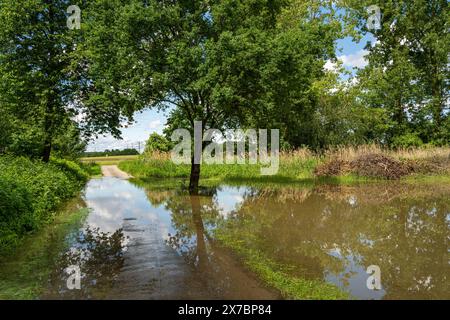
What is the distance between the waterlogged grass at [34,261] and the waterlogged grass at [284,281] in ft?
10.6

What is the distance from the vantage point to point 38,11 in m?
18.8

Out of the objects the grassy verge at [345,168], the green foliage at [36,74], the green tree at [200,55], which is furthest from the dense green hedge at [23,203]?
the grassy verge at [345,168]

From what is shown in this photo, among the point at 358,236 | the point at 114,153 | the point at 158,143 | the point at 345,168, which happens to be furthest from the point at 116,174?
the point at 114,153

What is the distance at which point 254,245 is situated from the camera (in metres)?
8.21

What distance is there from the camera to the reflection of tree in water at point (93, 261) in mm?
5707

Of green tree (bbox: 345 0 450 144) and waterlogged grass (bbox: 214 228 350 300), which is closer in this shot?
waterlogged grass (bbox: 214 228 350 300)

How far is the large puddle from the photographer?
→ 5738 mm

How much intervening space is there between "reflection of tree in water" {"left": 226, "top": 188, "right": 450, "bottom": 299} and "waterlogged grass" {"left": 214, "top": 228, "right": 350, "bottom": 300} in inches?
9.2

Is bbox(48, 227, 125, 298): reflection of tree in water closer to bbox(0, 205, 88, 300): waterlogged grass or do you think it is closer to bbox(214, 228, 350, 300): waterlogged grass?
bbox(0, 205, 88, 300): waterlogged grass

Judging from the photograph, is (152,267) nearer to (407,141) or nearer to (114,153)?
(407,141)

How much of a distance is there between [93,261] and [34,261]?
104cm

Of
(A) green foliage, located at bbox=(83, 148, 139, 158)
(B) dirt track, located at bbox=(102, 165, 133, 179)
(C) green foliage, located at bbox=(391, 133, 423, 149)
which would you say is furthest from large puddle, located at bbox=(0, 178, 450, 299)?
(A) green foliage, located at bbox=(83, 148, 139, 158)
